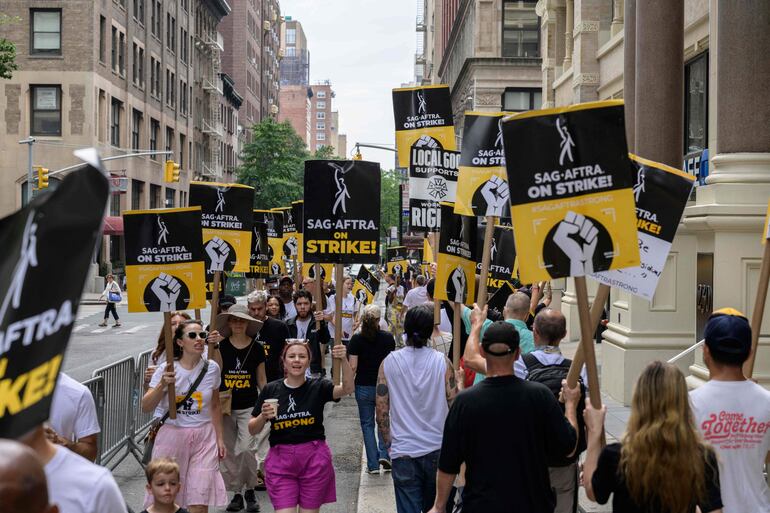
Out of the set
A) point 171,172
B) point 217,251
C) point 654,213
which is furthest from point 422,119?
point 171,172

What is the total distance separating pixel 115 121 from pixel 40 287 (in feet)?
180

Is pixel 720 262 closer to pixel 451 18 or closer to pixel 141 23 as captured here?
pixel 141 23

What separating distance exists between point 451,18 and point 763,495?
6907cm

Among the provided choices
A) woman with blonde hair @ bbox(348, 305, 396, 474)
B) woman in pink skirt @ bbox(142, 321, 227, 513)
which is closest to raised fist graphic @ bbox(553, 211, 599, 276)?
woman in pink skirt @ bbox(142, 321, 227, 513)

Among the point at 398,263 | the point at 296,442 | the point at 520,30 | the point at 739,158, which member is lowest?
the point at 296,442

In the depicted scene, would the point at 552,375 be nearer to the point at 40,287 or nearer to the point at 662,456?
the point at 662,456

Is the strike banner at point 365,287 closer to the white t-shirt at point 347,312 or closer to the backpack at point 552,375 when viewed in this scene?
the white t-shirt at point 347,312

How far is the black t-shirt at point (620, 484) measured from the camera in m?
4.22

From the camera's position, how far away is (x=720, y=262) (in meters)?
11.1

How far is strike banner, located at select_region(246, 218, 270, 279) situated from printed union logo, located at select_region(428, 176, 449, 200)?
4487mm

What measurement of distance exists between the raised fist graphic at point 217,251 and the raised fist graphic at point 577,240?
21.8ft

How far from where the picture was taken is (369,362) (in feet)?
33.1

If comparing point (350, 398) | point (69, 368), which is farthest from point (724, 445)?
point (69, 368)

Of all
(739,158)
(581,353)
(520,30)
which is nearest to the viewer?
(581,353)
